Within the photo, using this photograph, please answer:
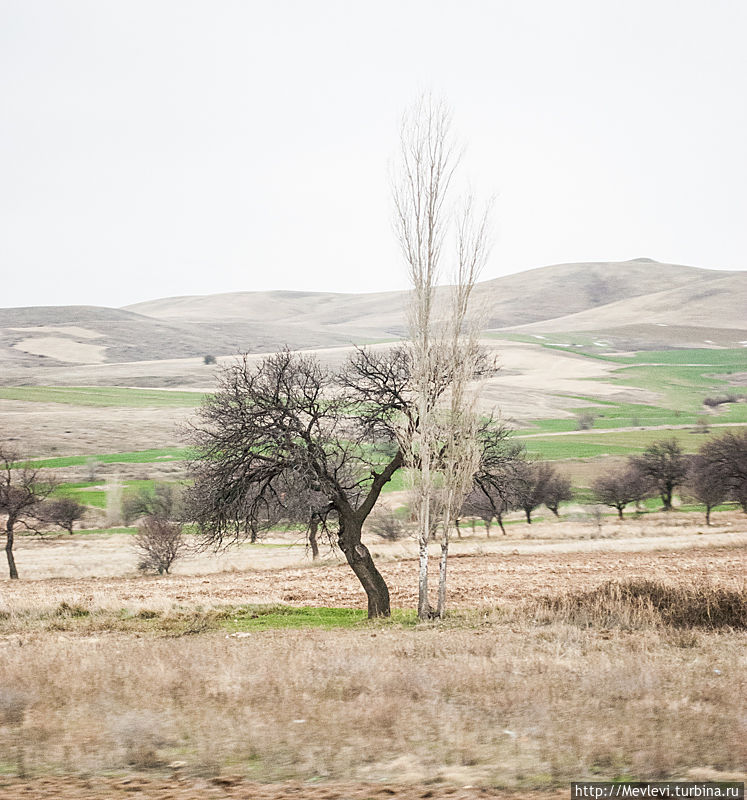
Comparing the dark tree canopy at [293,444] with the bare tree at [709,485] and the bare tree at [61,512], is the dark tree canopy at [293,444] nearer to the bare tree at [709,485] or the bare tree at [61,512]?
the bare tree at [709,485]

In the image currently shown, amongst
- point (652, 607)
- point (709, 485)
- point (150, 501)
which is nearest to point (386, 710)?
point (652, 607)

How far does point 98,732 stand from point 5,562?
1829 inches

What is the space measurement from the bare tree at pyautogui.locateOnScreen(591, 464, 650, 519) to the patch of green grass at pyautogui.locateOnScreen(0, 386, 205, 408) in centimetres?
6939

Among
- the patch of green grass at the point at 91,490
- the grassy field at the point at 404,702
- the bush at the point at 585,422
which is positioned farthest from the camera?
the bush at the point at 585,422

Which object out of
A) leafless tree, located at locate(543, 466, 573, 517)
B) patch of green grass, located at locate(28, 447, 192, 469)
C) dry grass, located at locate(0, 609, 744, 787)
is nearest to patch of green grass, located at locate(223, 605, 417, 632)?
dry grass, located at locate(0, 609, 744, 787)

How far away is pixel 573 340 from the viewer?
195m

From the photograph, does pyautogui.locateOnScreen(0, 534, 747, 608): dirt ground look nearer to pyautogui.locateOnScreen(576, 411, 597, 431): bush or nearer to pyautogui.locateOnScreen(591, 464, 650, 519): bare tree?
pyautogui.locateOnScreen(591, 464, 650, 519): bare tree

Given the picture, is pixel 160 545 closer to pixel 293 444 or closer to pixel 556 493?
pixel 293 444

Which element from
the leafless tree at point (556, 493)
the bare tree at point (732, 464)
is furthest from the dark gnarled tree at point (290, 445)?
the leafless tree at point (556, 493)

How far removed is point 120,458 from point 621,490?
5622 centimetres

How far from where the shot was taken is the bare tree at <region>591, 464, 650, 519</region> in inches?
2489

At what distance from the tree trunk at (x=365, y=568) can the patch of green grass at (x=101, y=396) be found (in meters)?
101

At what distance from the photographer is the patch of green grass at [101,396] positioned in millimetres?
118938

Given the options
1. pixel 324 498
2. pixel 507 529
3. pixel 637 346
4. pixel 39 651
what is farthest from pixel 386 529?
pixel 637 346
